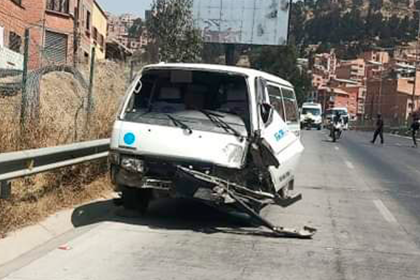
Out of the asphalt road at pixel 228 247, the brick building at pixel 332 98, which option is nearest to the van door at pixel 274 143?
the asphalt road at pixel 228 247

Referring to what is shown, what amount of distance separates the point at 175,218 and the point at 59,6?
113 ft

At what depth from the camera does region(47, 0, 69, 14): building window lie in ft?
137

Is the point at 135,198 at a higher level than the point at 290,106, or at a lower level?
lower

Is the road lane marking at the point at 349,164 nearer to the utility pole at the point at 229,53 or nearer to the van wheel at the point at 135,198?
the van wheel at the point at 135,198

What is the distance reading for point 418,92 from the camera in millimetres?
132625

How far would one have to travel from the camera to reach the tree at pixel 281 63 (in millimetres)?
74875

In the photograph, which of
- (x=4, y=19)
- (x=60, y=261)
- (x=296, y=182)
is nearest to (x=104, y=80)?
(x=296, y=182)

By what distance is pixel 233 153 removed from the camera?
355 inches

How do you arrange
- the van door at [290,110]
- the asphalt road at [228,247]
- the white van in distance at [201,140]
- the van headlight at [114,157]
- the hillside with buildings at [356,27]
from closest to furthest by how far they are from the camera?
the asphalt road at [228,247] < the white van in distance at [201,140] < the van headlight at [114,157] < the van door at [290,110] < the hillside with buildings at [356,27]

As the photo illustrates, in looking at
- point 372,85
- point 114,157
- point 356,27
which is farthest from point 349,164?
point 356,27

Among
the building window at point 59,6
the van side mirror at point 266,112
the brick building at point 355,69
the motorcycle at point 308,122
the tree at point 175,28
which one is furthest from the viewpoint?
the brick building at point 355,69

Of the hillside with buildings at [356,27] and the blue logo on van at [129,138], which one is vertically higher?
the hillside with buildings at [356,27]

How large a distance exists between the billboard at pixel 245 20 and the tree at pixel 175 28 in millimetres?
9159

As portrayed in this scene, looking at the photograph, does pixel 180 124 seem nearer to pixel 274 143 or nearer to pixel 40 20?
pixel 274 143
